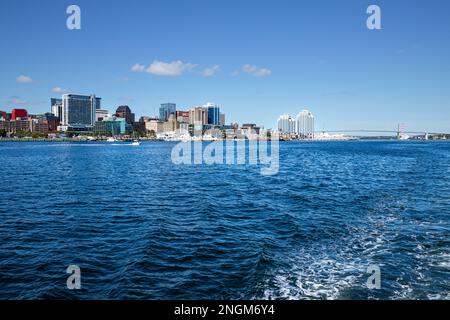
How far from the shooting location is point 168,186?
41531 millimetres

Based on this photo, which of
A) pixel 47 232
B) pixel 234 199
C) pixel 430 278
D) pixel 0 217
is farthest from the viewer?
pixel 234 199

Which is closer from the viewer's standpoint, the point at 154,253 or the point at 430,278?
the point at 430,278

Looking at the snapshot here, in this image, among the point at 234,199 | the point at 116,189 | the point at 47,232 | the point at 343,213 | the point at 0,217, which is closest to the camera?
the point at 47,232

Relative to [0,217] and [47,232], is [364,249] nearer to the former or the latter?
[47,232]

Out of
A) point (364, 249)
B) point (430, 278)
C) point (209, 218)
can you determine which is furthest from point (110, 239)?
point (430, 278)

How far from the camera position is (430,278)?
47.0 ft

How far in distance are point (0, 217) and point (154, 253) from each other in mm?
14455

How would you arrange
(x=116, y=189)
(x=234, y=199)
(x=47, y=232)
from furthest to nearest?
(x=116, y=189), (x=234, y=199), (x=47, y=232)

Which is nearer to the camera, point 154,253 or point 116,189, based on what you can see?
point 154,253

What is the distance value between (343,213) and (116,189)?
940 inches

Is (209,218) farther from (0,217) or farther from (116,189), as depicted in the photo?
(116,189)
